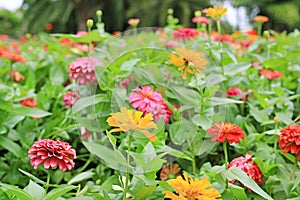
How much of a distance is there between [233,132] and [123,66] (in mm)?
350

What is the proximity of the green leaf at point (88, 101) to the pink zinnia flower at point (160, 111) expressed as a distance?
0.10m

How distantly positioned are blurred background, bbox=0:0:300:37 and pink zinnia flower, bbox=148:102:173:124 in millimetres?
8657

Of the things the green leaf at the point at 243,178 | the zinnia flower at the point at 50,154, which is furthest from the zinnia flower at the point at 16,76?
the green leaf at the point at 243,178

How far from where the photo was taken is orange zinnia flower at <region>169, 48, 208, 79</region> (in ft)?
2.91

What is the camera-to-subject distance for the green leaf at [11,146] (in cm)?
93

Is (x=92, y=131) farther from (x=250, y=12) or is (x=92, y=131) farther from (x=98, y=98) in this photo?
(x=250, y=12)

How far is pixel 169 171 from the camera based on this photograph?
0.87 metres

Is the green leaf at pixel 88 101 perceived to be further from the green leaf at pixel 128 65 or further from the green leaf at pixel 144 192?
the green leaf at pixel 144 192

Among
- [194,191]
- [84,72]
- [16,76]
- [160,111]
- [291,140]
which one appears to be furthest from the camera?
[16,76]

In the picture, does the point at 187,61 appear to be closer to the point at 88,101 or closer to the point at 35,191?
the point at 88,101

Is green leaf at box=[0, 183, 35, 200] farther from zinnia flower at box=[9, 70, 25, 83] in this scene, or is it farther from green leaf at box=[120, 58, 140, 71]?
zinnia flower at box=[9, 70, 25, 83]

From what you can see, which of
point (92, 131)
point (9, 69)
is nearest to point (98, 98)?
point (92, 131)

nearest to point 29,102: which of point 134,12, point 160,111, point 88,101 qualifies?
point 88,101

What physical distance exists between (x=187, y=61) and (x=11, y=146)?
0.38 m
